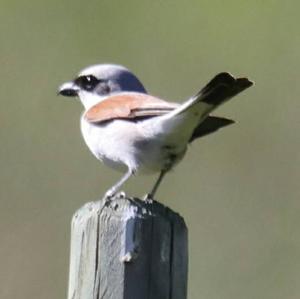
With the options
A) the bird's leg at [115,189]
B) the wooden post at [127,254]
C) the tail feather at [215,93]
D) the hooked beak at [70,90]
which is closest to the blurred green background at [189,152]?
the hooked beak at [70,90]

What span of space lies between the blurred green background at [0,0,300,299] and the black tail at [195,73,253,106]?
3.75 metres

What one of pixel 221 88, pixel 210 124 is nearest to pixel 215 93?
pixel 221 88

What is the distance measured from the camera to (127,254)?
452cm

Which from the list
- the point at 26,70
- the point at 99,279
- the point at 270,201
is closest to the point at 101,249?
the point at 99,279

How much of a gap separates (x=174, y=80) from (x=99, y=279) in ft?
23.6

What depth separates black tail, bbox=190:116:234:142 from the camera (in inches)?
237

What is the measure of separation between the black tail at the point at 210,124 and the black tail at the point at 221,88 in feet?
1.34

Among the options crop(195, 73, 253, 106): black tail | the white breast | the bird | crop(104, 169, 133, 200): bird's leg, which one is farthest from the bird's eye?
crop(195, 73, 253, 106): black tail

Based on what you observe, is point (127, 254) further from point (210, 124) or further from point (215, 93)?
point (210, 124)

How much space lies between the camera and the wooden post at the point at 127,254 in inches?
178

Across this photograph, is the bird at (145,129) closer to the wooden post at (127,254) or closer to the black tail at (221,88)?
the black tail at (221,88)

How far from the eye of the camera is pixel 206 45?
13.2m

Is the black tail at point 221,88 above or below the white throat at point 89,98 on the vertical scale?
below

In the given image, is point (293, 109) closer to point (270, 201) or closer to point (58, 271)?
point (270, 201)
